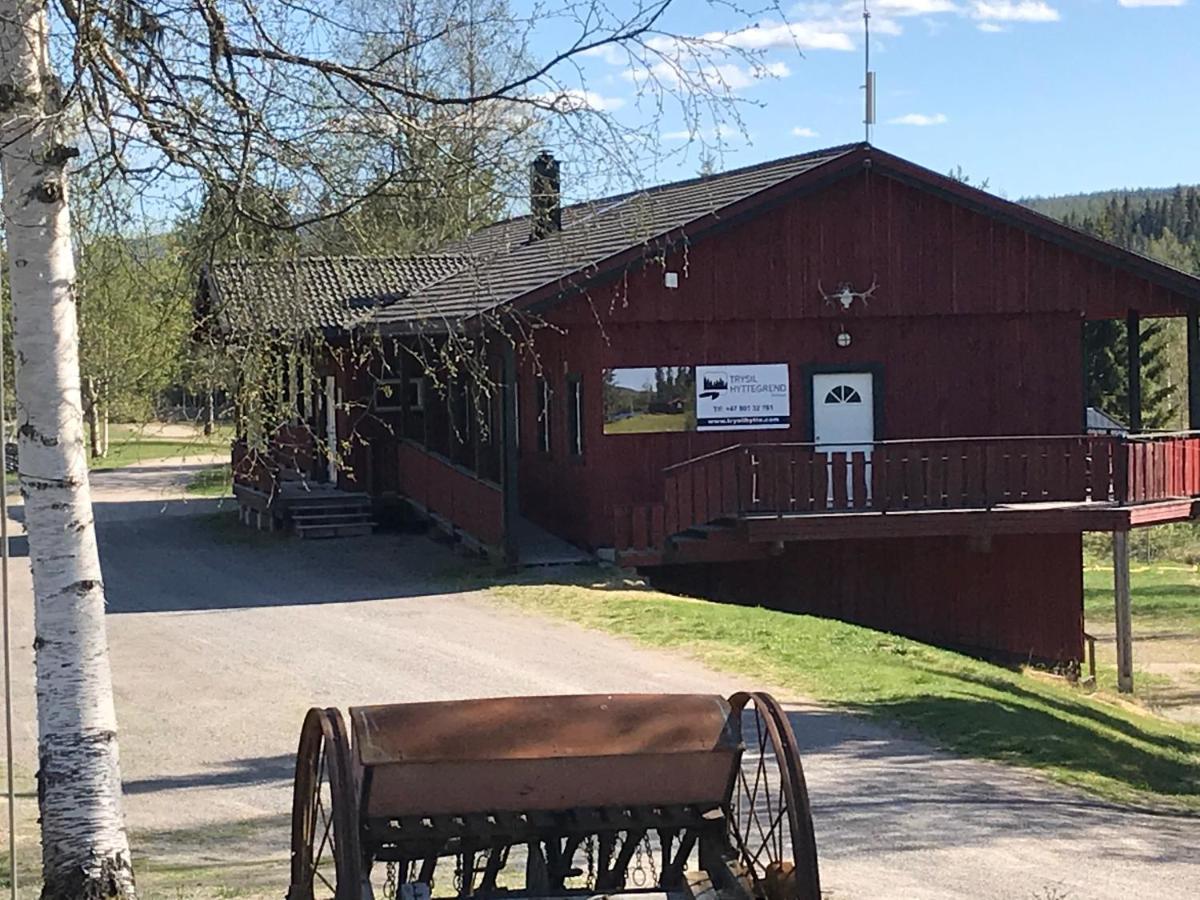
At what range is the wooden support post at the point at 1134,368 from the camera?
24.1 meters

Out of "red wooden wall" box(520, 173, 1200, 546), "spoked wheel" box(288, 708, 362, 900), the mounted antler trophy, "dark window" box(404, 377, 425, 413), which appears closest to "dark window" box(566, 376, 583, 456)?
"red wooden wall" box(520, 173, 1200, 546)

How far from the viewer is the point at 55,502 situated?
6578mm

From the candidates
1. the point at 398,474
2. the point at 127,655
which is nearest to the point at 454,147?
the point at 127,655

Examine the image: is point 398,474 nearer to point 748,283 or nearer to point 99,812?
point 748,283

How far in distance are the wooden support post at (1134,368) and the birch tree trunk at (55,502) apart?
1952 cm

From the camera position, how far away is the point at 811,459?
2092 centimetres

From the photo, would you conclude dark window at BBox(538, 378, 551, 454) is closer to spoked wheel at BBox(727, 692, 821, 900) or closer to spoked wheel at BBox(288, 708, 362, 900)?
spoked wheel at BBox(727, 692, 821, 900)

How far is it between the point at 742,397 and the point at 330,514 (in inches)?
281

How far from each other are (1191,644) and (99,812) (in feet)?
81.5

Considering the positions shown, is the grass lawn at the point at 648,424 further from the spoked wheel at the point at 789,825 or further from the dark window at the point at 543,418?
the spoked wheel at the point at 789,825

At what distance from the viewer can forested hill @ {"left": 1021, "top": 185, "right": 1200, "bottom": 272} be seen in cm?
11162

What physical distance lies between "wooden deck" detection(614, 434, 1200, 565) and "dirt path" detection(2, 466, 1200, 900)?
2.86 m

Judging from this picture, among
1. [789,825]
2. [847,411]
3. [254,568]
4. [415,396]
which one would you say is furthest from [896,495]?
[789,825]

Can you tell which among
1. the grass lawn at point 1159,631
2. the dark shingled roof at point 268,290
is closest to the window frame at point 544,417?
the grass lawn at point 1159,631
